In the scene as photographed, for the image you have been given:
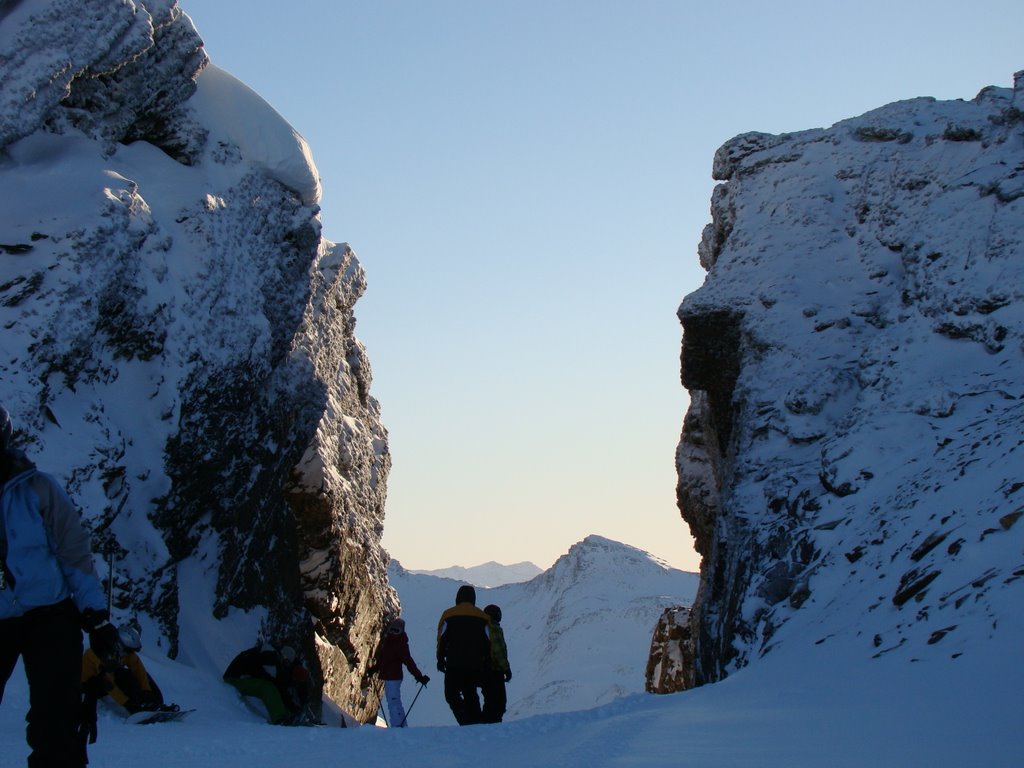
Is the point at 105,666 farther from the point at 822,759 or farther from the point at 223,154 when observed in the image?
the point at 223,154

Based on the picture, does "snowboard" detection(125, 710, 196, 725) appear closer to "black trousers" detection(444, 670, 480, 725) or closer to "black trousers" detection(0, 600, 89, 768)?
"black trousers" detection(444, 670, 480, 725)

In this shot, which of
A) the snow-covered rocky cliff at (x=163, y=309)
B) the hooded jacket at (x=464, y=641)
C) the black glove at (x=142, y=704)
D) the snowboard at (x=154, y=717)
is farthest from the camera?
the snow-covered rocky cliff at (x=163, y=309)

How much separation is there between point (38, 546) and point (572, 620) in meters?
71.0

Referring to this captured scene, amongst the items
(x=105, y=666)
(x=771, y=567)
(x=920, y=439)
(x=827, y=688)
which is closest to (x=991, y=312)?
(x=920, y=439)

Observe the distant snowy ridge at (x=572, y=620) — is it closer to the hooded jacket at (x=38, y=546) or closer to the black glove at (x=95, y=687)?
the black glove at (x=95, y=687)

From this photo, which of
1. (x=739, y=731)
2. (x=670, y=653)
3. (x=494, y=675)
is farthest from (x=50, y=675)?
(x=670, y=653)

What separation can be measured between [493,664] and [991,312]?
8.04 m

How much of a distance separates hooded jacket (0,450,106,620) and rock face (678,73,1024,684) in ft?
15.8

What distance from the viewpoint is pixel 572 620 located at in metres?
74.2

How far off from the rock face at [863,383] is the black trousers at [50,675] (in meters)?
4.77

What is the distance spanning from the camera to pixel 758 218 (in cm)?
1981

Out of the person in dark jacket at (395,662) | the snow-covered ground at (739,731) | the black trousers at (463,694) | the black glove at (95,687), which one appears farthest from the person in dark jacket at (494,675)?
the black glove at (95,687)

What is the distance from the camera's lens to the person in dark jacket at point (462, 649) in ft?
37.5

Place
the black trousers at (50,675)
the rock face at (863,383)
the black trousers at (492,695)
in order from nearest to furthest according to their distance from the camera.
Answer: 1. the black trousers at (50,675)
2. the rock face at (863,383)
3. the black trousers at (492,695)
